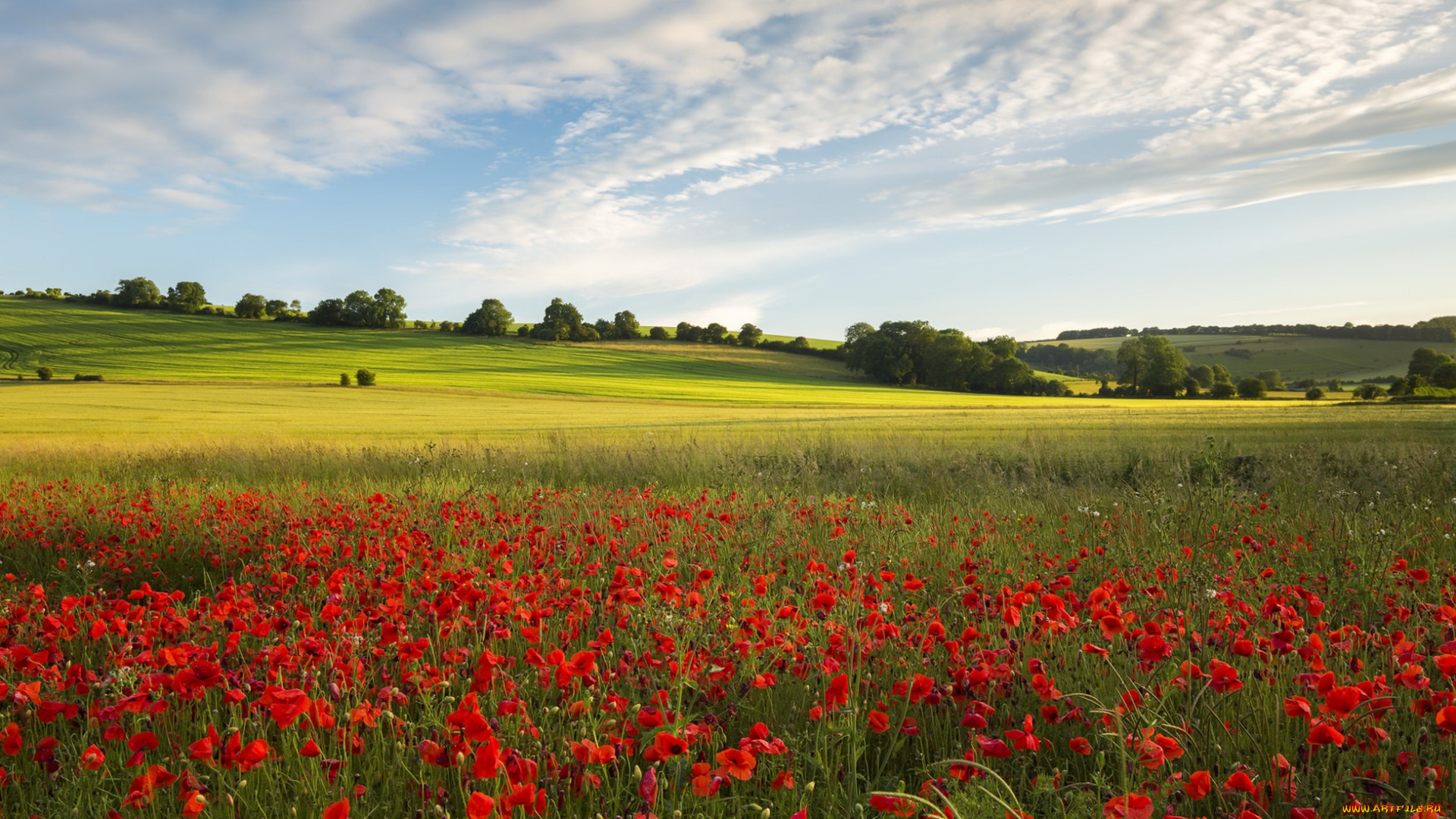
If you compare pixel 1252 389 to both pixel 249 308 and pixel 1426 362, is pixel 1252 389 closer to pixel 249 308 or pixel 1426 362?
pixel 1426 362

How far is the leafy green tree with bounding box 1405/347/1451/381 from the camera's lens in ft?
176

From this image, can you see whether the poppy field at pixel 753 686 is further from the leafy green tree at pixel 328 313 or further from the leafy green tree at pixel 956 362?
the leafy green tree at pixel 328 313

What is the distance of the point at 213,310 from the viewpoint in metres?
93.9

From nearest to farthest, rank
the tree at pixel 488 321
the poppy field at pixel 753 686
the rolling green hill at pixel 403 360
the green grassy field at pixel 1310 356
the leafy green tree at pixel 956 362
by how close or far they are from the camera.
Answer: the poppy field at pixel 753 686 < the rolling green hill at pixel 403 360 < the leafy green tree at pixel 956 362 < the green grassy field at pixel 1310 356 < the tree at pixel 488 321

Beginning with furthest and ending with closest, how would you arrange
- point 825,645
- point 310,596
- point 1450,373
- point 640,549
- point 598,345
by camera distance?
point 598,345 → point 1450,373 → point 640,549 → point 310,596 → point 825,645

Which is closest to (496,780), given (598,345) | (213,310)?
(598,345)

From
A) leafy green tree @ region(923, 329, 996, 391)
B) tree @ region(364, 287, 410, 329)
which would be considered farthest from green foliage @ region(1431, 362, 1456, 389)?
tree @ region(364, 287, 410, 329)

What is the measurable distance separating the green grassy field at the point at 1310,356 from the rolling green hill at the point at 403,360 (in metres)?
52.6

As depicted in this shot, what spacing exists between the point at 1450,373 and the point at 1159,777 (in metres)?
68.0

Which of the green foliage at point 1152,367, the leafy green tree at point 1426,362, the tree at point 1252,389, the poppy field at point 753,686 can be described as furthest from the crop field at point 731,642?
the green foliage at point 1152,367

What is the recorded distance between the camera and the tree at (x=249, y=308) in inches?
3627

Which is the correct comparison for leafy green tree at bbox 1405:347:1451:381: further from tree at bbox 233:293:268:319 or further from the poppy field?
tree at bbox 233:293:268:319

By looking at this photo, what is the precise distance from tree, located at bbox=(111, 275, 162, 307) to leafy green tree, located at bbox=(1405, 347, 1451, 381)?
408 ft

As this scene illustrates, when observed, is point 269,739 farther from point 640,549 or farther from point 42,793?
point 640,549
